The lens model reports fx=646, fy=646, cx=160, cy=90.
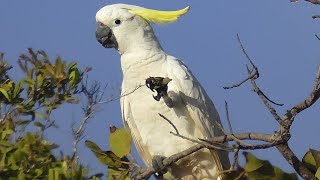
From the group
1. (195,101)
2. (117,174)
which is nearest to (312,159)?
(117,174)

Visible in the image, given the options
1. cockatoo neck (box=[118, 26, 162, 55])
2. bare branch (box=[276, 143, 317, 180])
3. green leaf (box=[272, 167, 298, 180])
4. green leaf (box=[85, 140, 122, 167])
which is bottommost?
bare branch (box=[276, 143, 317, 180])

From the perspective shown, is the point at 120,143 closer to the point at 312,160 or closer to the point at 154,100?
the point at 312,160

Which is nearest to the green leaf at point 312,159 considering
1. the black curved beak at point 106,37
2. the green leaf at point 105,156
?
the green leaf at point 105,156

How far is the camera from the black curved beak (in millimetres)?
4402

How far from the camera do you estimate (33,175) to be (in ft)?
8.23

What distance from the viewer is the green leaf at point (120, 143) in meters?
2.61

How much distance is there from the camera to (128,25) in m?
4.35

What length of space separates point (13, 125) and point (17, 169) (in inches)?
19.3

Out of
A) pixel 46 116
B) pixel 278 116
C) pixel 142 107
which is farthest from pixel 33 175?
pixel 142 107

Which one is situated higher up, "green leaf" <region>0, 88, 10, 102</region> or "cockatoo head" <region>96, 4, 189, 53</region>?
"cockatoo head" <region>96, 4, 189, 53</region>

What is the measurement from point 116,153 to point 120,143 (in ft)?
0.17

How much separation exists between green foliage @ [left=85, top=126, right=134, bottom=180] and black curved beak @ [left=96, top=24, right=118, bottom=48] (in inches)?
71.6

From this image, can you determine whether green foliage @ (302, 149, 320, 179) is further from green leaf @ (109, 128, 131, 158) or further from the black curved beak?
the black curved beak

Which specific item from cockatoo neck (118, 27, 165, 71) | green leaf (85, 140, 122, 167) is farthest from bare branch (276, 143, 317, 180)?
cockatoo neck (118, 27, 165, 71)
